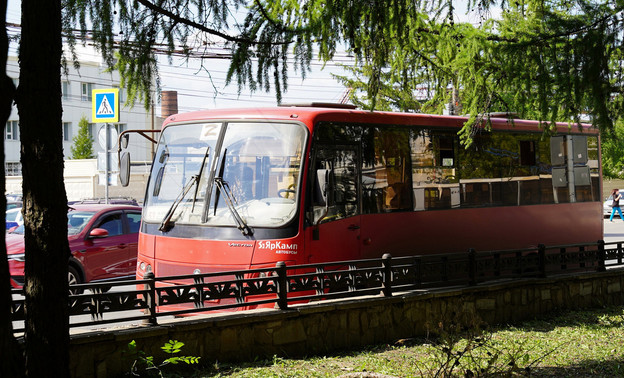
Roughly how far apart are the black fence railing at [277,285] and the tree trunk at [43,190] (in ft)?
5.45

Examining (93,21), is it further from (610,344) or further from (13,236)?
(13,236)

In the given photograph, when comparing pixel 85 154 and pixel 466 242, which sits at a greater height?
pixel 85 154

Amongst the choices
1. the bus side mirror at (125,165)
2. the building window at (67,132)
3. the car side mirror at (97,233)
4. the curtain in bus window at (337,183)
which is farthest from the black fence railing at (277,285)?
the building window at (67,132)

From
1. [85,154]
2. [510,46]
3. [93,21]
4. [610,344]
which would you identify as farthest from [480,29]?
[85,154]

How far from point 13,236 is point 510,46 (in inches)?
391

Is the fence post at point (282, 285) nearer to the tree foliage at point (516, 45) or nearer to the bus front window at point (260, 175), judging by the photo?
the bus front window at point (260, 175)

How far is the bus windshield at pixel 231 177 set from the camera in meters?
10.9

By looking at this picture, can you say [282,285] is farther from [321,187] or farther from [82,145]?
[82,145]

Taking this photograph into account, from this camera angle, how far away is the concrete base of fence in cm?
818

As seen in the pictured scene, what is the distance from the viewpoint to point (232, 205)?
432 inches

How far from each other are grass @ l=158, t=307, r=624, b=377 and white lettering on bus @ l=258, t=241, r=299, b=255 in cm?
159

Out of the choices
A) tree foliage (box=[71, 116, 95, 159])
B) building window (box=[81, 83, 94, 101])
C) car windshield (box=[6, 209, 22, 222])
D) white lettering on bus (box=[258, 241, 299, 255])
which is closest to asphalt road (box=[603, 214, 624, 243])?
car windshield (box=[6, 209, 22, 222])

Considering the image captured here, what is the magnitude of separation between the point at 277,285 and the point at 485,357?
9.01 feet

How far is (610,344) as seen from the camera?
34.5ft
